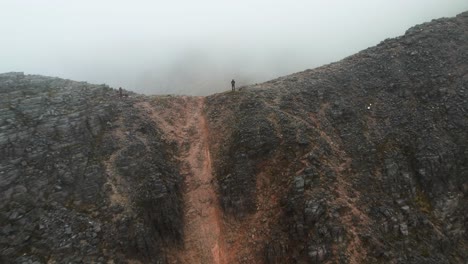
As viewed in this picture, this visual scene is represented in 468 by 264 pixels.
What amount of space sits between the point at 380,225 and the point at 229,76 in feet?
404

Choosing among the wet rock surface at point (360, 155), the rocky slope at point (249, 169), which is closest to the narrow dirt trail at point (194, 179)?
the rocky slope at point (249, 169)

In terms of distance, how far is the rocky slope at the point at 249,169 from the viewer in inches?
1227

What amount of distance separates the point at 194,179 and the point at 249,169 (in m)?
5.58

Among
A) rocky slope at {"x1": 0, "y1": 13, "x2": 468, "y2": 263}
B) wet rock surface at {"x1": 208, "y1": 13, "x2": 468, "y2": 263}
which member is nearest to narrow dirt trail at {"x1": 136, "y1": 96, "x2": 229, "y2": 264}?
rocky slope at {"x1": 0, "y1": 13, "x2": 468, "y2": 263}

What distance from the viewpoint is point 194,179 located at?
37656mm

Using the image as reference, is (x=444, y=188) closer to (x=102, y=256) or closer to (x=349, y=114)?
(x=349, y=114)

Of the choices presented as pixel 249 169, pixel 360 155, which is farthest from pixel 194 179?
pixel 360 155

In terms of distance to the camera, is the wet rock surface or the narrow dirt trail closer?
the wet rock surface

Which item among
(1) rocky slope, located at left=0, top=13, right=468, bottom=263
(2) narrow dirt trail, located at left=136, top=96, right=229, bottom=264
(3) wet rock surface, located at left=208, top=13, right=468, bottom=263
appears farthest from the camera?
(2) narrow dirt trail, located at left=136, top=96, right=229, bottom=264

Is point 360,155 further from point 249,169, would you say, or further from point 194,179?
point 194,179

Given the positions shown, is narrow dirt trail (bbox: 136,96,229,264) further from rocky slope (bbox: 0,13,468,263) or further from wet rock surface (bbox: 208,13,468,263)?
wet rock surface (bbox: 208,13,468,263)

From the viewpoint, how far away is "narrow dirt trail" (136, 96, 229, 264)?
108 feet

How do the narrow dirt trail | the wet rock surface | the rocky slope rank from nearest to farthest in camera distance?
1. the rocky slope
2. the wet rock surface
3. the narrow dirt trail

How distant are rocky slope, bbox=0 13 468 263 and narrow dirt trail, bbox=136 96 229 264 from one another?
13cm
